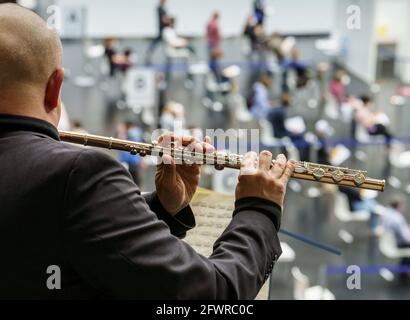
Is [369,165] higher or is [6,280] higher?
[6,280]

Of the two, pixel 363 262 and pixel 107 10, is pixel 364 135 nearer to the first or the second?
pixel 363 262

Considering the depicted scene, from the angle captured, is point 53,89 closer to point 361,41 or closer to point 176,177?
point 176,177

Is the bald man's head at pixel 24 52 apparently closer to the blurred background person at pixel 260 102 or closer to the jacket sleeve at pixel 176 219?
the jacket sleeve at pixel 176 219

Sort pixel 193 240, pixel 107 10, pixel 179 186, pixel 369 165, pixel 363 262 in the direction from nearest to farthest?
pixel 179 186
pixel 193 240
pixel 363 262
pixel 369 165
pixel 107 10

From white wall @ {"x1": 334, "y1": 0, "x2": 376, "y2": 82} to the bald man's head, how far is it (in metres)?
14.5

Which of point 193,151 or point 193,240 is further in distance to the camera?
point 193,240

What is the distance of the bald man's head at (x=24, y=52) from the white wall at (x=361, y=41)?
1452 centimetres

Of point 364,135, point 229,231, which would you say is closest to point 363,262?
point 364,135

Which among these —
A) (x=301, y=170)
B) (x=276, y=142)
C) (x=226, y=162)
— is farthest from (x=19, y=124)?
(x=276, y=142)

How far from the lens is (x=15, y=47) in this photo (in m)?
1.78

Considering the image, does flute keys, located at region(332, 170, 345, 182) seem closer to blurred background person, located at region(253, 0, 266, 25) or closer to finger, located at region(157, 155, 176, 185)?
finger, located at region(157, 155, 176, 185)

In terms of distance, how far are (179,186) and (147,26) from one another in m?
14.9

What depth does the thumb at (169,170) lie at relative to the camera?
234cm

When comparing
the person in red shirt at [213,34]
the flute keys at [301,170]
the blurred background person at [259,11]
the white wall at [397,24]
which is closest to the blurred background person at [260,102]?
the blurred background person at [259,11]
